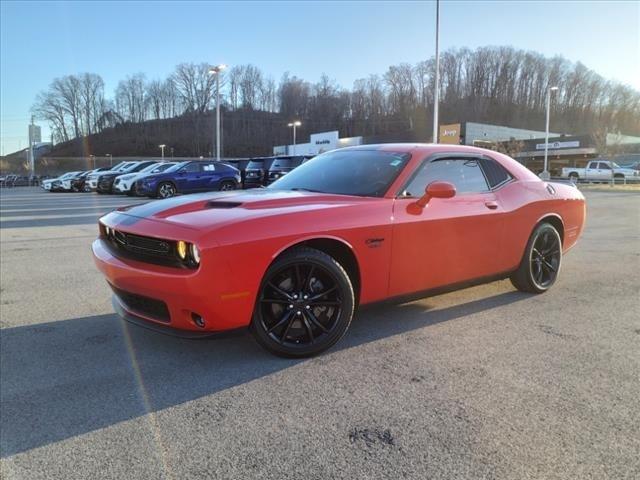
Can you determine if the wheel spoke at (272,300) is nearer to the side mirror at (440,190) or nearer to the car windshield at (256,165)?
the side mirror at (440,190)

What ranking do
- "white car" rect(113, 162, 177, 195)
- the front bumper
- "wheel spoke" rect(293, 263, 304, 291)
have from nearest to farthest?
the front bumper → "wheel spoke" rect(293, 263, 304, 291) → "white car" rect(113, 162, 177, 195)

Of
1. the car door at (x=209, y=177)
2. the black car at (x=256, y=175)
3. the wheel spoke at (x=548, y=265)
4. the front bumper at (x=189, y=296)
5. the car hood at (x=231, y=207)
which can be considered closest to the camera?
the front bumper at (x=189, y=296)

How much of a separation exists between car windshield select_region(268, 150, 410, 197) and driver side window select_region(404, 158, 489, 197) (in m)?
0.18

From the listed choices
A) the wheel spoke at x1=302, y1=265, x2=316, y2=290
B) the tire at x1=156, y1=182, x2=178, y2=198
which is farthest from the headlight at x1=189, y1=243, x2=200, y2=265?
the tire at x1=156, y1=182, x2=178, y2=198

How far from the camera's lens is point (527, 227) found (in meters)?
4.62

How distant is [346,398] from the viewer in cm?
272

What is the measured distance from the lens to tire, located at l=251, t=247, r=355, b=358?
3.12m

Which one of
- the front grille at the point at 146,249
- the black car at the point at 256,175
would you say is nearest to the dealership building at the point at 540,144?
the black car at the point at 256,175

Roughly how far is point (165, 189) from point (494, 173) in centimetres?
1544

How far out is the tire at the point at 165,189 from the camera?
58.7ft

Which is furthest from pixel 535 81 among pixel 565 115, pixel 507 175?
pixel 507 175

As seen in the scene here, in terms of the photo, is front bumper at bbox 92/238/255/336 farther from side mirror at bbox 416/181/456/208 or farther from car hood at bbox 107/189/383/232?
side mirror at bbox 416/181/456/208

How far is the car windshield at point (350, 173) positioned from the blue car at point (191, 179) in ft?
47.4

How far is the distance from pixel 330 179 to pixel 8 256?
5.58 metres
